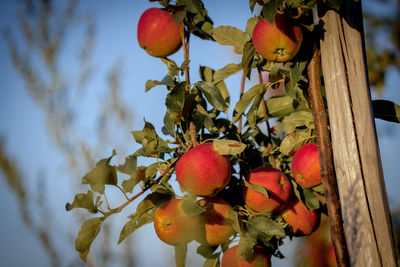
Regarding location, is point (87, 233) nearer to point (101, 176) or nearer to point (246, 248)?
point (101, 176)

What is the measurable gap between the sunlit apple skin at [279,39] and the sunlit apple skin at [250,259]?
0.33 metres

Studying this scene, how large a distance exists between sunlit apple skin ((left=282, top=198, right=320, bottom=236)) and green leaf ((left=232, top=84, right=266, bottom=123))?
208mm

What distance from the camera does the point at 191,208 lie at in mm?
475

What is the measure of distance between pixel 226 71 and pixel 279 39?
0.17 metres

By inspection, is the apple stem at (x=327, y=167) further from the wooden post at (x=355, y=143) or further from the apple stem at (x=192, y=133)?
the apple stem at (x=192, y=133)

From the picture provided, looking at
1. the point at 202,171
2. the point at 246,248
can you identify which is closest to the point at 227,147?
the point at 202,171

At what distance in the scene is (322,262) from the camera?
1.40 meters

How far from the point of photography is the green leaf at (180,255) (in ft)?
1.83

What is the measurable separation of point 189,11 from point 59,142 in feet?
10.3

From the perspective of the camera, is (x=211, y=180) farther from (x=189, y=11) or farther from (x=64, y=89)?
(x=64, y=89)

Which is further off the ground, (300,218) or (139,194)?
(139,194)

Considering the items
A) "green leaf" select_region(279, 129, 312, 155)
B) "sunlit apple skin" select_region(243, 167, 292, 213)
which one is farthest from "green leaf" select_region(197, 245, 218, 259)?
"green leaf" select_region(279, 129, 312, 155)

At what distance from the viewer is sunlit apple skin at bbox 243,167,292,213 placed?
54cm

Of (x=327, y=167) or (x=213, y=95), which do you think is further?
(x=213, y=95)
